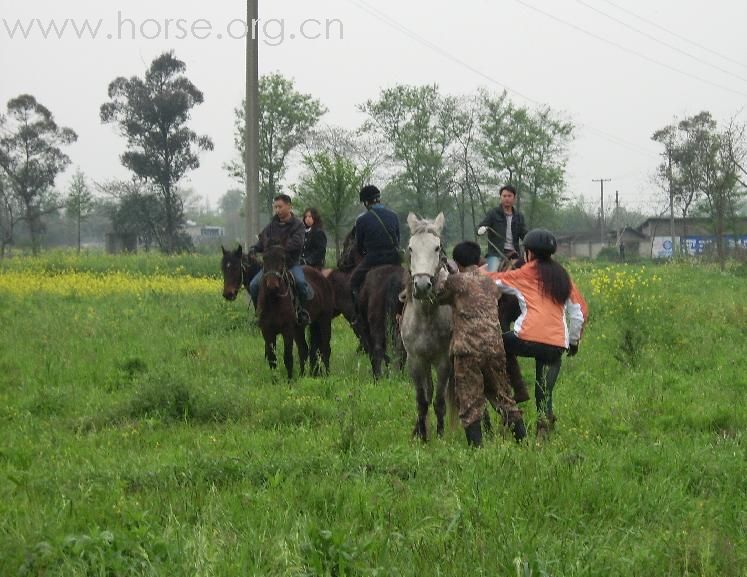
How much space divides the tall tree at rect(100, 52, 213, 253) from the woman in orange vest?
5227 cm

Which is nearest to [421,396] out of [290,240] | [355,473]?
[355,473]

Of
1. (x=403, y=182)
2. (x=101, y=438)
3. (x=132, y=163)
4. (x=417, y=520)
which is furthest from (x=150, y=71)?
(x=417, y=520)

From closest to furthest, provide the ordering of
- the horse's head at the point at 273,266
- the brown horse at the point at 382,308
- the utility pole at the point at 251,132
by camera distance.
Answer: the brown horse at the point at 382,308 < the horse's head at the point at 273,266 < the utility pole at the point at 251,132

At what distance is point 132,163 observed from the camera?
59.0 meters

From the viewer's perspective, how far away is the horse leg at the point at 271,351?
42.4 feet

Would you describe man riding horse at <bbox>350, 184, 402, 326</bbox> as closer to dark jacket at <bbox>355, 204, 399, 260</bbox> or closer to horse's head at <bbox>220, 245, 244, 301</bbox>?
dark jacket at <bbox>355, 204, 399, 260</bbox>

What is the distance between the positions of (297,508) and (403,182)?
→ 55.4m

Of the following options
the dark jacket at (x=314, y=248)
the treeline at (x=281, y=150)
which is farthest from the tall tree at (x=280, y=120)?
the dark jacket at (x=314, y=248)

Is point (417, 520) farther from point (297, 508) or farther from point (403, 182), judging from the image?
point (403, 182)

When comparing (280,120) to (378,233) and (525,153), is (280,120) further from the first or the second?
(378,233)

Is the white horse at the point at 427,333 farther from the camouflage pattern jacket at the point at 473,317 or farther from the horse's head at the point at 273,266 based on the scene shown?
the horse's head at the point at 273,266

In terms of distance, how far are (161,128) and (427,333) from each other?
53519 millimetres

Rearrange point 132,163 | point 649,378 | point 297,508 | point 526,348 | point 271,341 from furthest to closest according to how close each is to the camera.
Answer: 1. point 132,163
2. point 271,341
3. point 649,378
4. point 526,348
5. point 297,508

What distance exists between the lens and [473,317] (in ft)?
24.6
